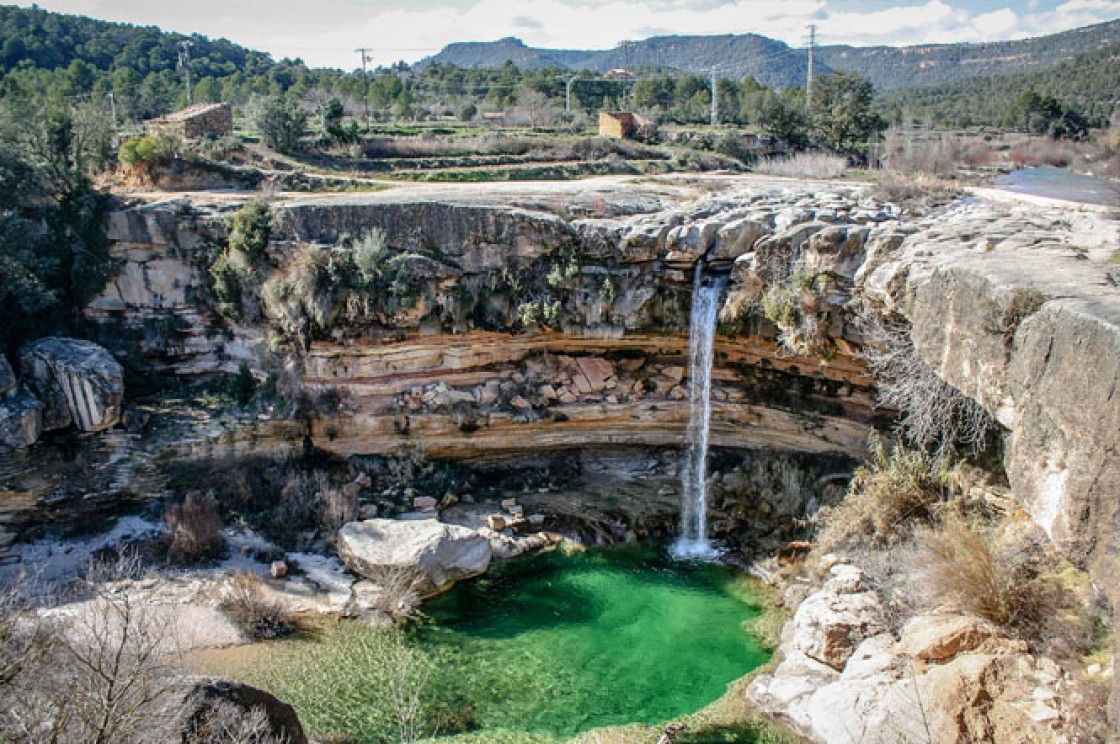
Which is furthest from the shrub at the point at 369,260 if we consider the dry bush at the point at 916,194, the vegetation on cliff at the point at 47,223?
the dry bush at the point at 916,194

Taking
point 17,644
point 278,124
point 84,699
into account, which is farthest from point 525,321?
point 278,124

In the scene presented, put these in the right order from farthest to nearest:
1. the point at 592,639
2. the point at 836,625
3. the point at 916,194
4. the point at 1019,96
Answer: the point at 1019,96 → the point at 916,194 → the point at 592,639 → the point at 836,625

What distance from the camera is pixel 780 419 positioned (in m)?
16.8

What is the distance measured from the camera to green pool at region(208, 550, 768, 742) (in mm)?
10984

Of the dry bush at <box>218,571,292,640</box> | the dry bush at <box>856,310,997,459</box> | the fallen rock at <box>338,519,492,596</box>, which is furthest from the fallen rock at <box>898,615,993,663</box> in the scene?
the dry bush at <box>218,571,292,640</box>

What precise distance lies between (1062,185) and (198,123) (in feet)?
81.9

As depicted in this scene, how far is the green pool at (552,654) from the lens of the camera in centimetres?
1098

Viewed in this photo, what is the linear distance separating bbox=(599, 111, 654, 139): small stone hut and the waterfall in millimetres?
15865

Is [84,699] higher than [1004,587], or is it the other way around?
[84,699]

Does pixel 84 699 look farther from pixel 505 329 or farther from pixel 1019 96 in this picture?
pixel 1019 96

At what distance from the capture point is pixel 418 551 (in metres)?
13.8

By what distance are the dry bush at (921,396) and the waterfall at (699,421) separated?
3183mm

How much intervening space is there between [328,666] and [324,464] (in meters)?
6.03

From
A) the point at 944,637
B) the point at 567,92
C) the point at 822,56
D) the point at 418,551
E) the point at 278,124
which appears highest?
the point at 822,56
